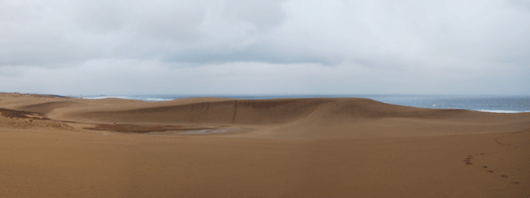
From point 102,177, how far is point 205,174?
0.98 meters

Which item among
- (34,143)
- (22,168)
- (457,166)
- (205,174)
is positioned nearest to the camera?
(22,168)

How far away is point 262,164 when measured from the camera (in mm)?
3535

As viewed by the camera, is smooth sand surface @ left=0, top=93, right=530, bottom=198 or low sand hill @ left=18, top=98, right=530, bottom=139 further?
low sand hill @ left=18, top=98, right=530, bottom=139

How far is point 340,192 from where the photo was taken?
8.76 ft

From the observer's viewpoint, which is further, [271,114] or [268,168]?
[271,114]

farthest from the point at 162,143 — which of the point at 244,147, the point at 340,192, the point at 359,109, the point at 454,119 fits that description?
the point at 454,119

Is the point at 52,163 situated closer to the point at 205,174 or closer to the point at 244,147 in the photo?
the point at 205,174

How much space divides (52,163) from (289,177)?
2.54m

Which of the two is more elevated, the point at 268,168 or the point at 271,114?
the point at 271,114

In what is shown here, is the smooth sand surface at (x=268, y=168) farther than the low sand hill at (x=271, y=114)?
No

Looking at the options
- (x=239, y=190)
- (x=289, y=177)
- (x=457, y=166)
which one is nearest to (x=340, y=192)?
(x=289, y=177)

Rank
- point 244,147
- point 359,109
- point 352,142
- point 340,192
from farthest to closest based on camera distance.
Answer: point 359,109
point 352,142
point 244,147
point 340,192

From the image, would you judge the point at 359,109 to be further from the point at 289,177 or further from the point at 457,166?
the point at 289,177

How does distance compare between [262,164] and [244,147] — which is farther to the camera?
[244,147]
